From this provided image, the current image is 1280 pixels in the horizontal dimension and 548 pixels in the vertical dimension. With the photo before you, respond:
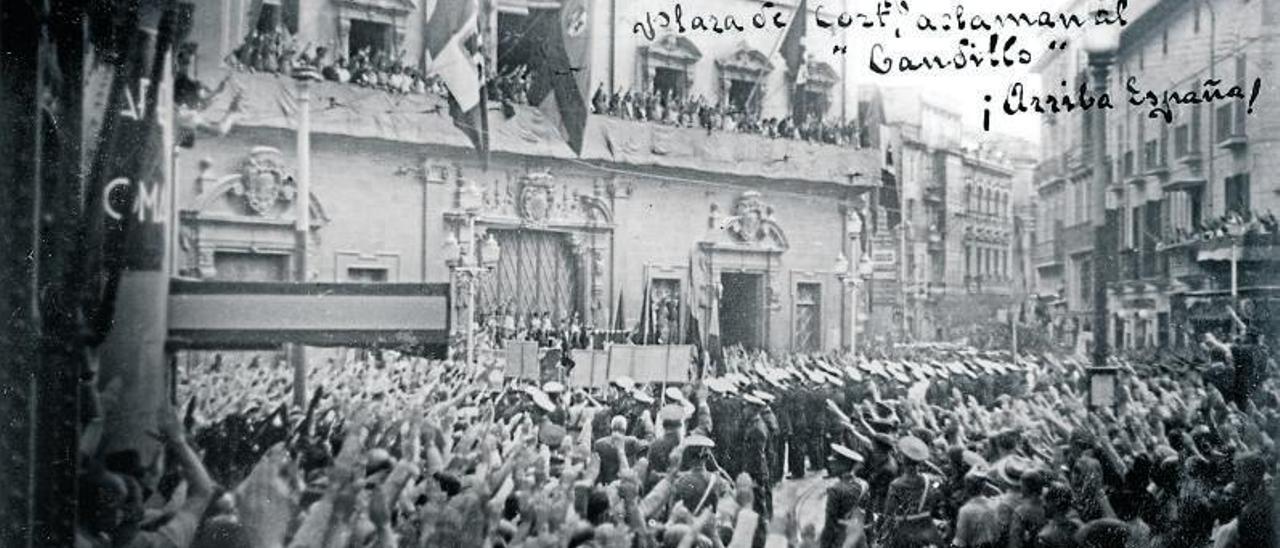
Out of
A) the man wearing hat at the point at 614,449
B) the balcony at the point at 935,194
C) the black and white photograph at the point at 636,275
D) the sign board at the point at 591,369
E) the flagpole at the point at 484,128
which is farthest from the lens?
the balcony at the point at 935,194

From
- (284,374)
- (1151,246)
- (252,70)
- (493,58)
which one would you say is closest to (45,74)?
(252,70)

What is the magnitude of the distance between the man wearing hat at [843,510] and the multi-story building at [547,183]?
116 centimetres

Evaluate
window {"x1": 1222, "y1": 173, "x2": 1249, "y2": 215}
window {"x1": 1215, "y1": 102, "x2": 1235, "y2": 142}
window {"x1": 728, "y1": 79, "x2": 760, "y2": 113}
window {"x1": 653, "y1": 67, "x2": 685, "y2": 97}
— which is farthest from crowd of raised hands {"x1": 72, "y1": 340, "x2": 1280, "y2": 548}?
window {"x1": 653, "y1": 67, "x2": 685, "y2": 97}

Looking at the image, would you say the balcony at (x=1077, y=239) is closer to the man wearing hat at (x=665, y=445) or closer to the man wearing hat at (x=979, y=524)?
the man wearing hat at (x=979, y=524)

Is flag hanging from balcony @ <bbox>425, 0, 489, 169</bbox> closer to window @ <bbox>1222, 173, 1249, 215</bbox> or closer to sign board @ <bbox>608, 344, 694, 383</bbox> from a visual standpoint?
sign board @ <bbox>608, 344, 694, 383</bbox>

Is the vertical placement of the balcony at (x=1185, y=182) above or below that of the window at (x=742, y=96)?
below

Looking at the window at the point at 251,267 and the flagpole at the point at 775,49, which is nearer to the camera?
the window at the point at 251,267

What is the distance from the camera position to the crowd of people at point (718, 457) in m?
5.59

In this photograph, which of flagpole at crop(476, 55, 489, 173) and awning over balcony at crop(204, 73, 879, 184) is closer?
awning over balcony at crop(204, 73, 879, 184)

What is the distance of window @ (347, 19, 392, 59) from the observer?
6.49m

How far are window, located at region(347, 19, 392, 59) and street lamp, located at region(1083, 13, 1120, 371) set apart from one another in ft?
14.2

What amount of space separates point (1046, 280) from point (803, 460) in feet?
6.53

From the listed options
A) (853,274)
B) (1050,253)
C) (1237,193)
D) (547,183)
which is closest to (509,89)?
(547,183)

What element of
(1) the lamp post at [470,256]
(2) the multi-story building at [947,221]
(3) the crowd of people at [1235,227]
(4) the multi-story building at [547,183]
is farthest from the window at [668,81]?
(3) the crowd of people at [1235,227]
